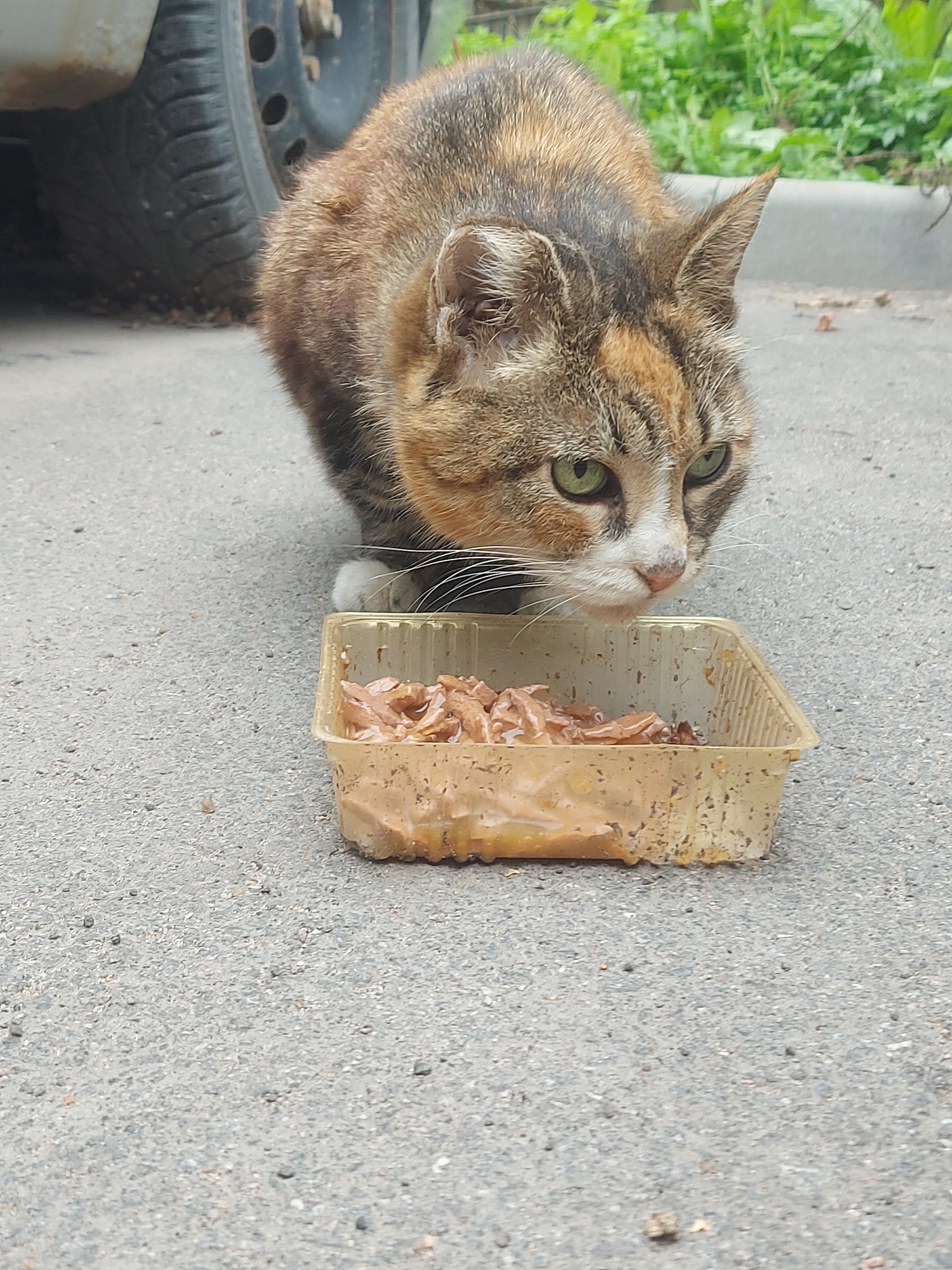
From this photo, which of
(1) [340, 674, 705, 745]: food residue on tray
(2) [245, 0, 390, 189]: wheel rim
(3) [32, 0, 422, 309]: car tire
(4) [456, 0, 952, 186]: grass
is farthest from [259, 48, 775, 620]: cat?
(4) [456, 0, 952, 186]: grass

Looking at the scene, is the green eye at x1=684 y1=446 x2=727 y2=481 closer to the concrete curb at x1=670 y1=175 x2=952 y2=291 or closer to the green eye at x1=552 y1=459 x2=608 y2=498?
the green eye at x1=552 y1=459 x2=608 y2=498

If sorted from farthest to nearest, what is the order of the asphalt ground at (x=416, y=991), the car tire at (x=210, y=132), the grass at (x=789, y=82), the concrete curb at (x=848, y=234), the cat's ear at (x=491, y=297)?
the grass at (x=789, y=82), the concrete curb at (x=848, y=234), the car tire at (x=210, y=132), the cat's ear at (x=491, y=297), the asphalt ground at (x=416, y=991)

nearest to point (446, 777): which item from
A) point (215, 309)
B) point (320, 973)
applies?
point (320, 973)

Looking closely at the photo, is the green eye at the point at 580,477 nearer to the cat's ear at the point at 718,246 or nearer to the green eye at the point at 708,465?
the green eye at the point at 708,465

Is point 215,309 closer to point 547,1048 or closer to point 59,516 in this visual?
A: point 59,516

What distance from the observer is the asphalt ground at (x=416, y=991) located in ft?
4.19

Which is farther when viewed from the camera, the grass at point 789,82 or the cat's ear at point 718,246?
the grass at point 789,82

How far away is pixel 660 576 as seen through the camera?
81.5 inches

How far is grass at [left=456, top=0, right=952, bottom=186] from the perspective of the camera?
6.59m

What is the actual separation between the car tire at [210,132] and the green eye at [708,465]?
2.78 metres

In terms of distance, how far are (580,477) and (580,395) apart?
0.14 metres

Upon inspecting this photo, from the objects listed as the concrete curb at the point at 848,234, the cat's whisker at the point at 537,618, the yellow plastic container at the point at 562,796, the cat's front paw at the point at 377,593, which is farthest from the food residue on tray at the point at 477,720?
the concrete curb at the point at 848,234

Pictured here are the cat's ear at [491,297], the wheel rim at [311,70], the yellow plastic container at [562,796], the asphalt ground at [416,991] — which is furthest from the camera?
the wheel rim at [311,70]

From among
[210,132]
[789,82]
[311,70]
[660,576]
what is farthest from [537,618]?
[789,82]
